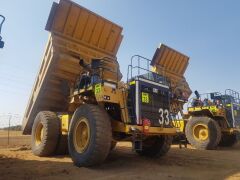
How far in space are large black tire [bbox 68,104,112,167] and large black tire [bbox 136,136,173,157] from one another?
185cm

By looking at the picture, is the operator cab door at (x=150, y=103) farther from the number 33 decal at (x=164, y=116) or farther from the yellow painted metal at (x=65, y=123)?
the yellow painted metal at (x=65, y=123)

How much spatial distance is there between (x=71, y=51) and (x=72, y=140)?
9.46 feet

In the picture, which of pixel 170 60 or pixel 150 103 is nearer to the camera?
pixel 150 103

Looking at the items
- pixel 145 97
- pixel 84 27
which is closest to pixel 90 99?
pixel 145 97

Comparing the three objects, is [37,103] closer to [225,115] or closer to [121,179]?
[121,179]

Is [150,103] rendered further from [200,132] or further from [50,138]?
[200,132]

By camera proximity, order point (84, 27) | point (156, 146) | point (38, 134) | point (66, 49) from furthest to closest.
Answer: point (38, 134) < point (84, 27) < point (66, 49) < point (156, 146)

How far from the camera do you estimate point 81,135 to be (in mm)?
6973

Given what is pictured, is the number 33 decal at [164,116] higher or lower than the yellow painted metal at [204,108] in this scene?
lower

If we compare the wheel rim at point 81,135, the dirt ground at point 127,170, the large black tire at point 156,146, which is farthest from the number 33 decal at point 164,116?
the wheel rim at point 81,135

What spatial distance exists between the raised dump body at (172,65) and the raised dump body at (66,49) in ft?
9.71

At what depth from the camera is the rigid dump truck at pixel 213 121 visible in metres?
11.9

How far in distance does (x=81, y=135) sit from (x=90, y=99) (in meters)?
0.98

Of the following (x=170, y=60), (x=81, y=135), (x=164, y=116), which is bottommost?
(x=81, y=135)
